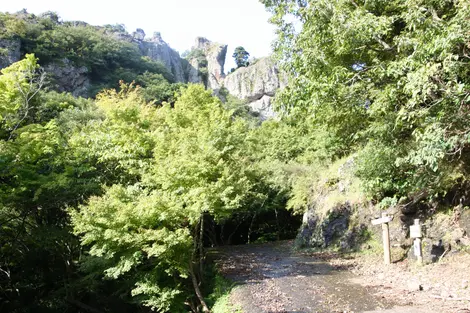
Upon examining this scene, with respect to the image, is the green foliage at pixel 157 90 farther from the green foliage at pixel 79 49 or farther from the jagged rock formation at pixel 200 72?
the jagged rock formation at pixel 200 72

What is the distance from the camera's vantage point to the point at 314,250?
1272 centimetres

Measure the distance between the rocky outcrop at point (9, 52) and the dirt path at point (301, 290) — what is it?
3249 centimetres

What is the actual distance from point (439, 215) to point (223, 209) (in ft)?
17.3

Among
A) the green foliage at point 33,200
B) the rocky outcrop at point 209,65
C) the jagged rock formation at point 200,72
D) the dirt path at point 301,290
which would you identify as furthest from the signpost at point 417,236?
the rocky outcrop at point 209,65

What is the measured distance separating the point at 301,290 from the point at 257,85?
2051 inches

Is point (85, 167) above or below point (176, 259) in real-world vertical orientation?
above

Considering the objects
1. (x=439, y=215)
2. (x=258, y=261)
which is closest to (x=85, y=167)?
(x=258, y=261)

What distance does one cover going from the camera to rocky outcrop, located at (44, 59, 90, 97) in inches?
1511

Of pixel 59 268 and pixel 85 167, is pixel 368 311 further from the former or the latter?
pixel 59 268

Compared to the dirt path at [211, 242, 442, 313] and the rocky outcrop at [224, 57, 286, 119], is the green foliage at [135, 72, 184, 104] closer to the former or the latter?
the rocky outcrop at [224, 57, 286, 119]

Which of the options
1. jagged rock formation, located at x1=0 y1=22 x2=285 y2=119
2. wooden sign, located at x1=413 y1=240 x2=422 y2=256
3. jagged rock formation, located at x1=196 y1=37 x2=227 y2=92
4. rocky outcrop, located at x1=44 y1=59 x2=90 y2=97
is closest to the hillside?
wooden sign, located at x1=413 y1=240 x2=422 y2=256

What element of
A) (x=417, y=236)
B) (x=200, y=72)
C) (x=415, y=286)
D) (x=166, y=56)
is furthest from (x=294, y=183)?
(x=166, y=56)

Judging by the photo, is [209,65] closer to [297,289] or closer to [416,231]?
[297,289]

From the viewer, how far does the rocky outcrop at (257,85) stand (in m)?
55.5
